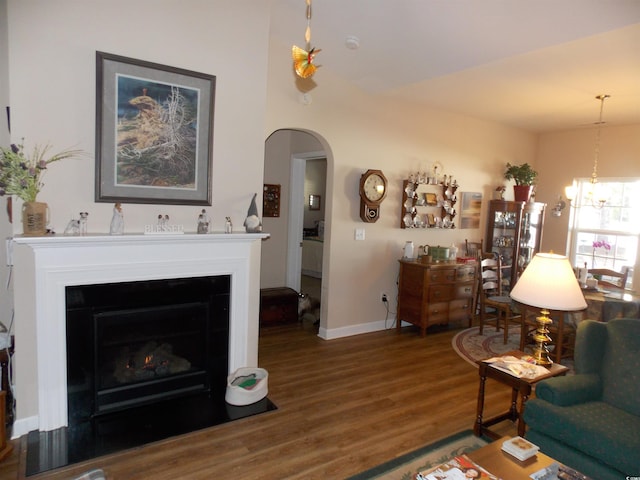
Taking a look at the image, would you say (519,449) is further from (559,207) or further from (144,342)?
(559,207)

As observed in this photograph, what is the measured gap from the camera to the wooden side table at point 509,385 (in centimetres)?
244

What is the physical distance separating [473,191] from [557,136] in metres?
1.84

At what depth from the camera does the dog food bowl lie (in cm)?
301

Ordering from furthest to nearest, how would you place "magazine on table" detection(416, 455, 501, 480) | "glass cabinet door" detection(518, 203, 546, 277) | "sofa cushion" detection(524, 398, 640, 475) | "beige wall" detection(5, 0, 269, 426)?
"glass cabinet door" detection(518, 203, 546, 277)
"beige wall" detection(5, 0, 269, 426)
"sofa cushion" detection(524, 398, 640, 475)
"magazine on table" detection(416, 455, 501, 480)

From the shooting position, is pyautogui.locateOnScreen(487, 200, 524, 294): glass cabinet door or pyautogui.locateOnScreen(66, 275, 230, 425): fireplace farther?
pyautogui.locateOnScreen(487, 200, 524, 294): glass cabinet door

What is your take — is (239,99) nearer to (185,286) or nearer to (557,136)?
(185,286)

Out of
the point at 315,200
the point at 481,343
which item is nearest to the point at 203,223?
the point at 481,343

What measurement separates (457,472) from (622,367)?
1470mm

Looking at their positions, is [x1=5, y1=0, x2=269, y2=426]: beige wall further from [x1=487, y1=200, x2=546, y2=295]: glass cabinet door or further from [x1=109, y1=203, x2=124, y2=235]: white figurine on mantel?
[x1=487, y1=200, x2=546, y2=295]: glass cabinet door

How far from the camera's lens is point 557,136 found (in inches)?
247

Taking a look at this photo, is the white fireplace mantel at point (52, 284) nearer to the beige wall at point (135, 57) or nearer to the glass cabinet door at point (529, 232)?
the beige wall at point (135, 57)

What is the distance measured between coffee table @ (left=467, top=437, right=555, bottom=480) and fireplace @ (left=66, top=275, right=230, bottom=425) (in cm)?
201

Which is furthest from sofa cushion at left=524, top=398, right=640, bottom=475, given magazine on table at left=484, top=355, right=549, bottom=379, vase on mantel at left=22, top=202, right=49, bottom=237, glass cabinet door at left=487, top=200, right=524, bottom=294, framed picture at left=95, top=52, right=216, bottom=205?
glass cabinet door at left=487, top=200, right=524, bottom=294

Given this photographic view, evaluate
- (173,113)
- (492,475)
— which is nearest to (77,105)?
(173,113)
